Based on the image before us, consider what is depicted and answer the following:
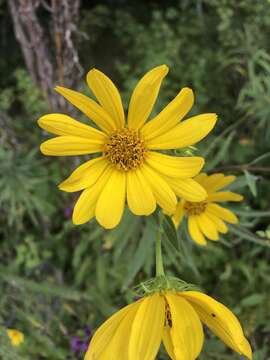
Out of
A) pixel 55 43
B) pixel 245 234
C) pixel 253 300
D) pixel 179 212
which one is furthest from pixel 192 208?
pixel 55 43

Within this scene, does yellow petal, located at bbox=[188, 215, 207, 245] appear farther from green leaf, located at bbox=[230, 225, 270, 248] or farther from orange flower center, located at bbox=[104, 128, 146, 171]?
orange flower center, located at bbox=[104, 128, 146, 171]

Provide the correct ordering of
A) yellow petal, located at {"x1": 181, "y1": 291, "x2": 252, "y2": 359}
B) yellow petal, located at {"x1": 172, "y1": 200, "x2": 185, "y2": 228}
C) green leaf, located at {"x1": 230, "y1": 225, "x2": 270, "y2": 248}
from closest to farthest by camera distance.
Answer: yellow petal, located at {"x1": 181, "y1": 291, "x2": 252, "y2": 359}
yellow petal, located at {"x1": 172, "y1": 200, "x2": 185, "y2": 228}
green leaf, located at {"x1": 230, "y1": 225, "x2": 270, "y2": 248}

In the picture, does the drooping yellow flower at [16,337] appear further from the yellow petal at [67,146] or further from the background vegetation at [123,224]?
the yellow petal at [67,146]

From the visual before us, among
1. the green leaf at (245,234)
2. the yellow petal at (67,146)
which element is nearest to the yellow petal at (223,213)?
the green leaf at (245,234)

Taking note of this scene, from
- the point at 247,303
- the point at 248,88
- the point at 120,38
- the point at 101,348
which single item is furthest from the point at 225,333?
the point at 120,38

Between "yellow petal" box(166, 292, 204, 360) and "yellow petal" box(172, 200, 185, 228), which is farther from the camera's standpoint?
"yellow petal" box(172, 200, 185, 228)

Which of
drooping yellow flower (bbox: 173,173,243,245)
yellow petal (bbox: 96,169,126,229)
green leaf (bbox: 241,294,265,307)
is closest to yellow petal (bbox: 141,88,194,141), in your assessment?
yellow petal (bbox: 96,169,126,229)
